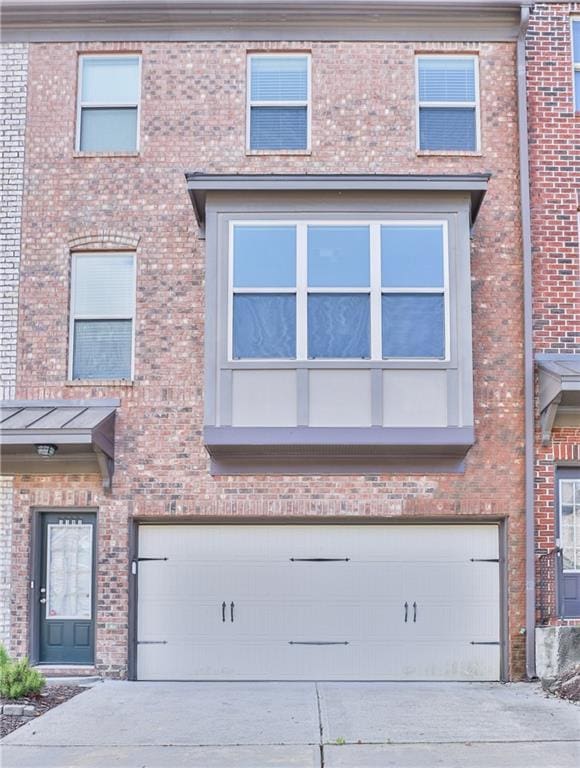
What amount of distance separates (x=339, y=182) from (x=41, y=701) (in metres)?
6.98

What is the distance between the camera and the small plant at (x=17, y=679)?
9102 mm

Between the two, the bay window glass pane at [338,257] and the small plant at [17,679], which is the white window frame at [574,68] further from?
the small plant at [17,679]

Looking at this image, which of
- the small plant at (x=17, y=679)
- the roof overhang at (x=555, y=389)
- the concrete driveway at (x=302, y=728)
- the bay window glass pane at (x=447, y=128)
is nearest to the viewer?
the concrete driveway at (x=302, y=728)

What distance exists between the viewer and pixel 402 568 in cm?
1108

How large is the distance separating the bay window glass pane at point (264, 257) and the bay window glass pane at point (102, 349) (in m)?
1.78

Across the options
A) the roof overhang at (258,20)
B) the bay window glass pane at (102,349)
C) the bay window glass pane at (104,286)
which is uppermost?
the roof overhang at (258,20)

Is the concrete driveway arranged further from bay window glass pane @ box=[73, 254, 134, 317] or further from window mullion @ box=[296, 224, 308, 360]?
bay window glass pane @ box=[73, 254, 134, 317]

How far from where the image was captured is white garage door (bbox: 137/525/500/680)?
11.0 m

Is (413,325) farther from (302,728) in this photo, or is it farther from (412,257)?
(302,728)

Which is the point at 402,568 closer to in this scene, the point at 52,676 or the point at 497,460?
the point at 497,460

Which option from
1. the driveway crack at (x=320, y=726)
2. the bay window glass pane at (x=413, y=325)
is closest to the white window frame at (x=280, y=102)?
the bay window glass pane at (x=413, y=325)

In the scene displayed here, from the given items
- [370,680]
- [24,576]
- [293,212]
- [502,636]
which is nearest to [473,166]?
[293,212]

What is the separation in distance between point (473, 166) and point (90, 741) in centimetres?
841

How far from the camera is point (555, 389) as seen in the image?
34.4 feet
